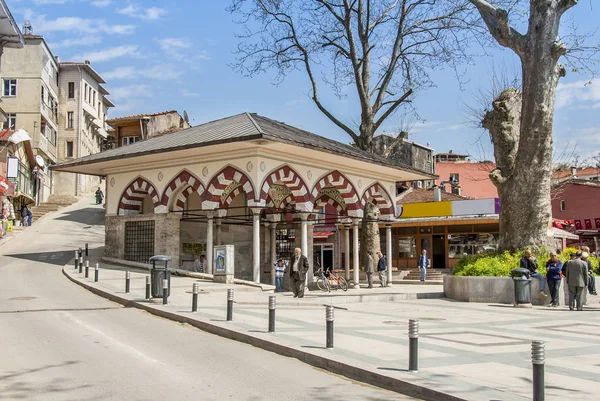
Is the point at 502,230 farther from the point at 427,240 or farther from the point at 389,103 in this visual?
the point at 427,240

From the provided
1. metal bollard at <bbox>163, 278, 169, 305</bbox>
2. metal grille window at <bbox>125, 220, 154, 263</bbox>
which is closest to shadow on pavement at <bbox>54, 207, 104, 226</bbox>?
metal grille window at <bbox>125, 220, 154, 263</bbox>

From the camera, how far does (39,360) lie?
8.26 m

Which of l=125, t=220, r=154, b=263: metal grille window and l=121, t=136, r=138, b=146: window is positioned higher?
l=121, t=136, r=138, b=146: window

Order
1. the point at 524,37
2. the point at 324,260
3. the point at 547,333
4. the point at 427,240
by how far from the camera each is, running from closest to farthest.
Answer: the point at 547,333
the point at 524,37
the point at 427,240
the point at 324,260

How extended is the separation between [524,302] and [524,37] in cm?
844

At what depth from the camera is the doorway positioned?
38.6 metres

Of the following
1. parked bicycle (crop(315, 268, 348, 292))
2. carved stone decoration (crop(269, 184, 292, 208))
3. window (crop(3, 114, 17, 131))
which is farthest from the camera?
window (crop(3, 114, 17, 131))

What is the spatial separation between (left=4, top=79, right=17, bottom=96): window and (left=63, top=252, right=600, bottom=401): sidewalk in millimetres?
35104

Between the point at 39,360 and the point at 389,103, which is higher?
the point at 389,103

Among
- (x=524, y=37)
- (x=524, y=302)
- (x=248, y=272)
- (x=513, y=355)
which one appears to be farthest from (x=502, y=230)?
(x=248, y=272)

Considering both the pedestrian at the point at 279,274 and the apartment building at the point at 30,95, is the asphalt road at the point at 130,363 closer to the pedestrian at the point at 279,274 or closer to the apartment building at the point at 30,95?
the pedestrian at the point at 279,274

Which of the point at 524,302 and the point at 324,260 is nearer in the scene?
the point at 524,302

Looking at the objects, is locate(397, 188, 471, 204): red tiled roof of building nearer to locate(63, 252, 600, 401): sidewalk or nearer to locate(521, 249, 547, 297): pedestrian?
locate(63, 252, 600, 401): sidewalk

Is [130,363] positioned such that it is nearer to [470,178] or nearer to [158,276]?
[158,276]
